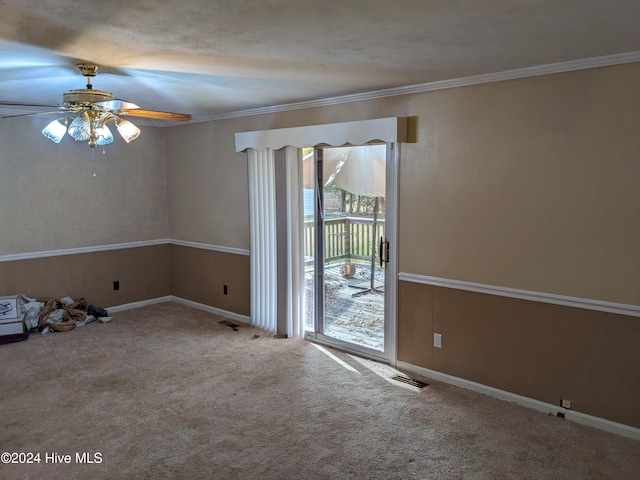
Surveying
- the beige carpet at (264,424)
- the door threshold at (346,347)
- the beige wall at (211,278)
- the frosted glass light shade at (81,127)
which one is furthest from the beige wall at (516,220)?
the frosted glass light shade at (81,127)

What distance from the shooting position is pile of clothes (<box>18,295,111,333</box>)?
4.91 metres

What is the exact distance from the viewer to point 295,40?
7.86 feet

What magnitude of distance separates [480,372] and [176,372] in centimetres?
246

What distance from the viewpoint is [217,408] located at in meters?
3.33

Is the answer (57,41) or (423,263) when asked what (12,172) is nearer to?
(57,41)

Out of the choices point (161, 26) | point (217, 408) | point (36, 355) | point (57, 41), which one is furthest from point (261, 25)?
point (36, 355)

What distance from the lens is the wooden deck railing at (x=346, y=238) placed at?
420cm

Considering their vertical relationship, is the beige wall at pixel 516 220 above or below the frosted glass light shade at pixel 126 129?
below

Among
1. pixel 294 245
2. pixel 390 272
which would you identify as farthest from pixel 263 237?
pixel 390 272

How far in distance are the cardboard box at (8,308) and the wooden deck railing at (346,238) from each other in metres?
2.97

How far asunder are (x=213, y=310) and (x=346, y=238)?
216 cm

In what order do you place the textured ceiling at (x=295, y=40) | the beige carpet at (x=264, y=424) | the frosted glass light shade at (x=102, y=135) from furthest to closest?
the frosted glass light shade at (x=102, y=135), the beige carpet at (x=264, y=424), the textured ceiling at (x=295, y=40)

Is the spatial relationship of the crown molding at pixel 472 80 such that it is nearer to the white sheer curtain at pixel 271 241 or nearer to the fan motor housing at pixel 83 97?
the white sheer curtain at pixel 271 241

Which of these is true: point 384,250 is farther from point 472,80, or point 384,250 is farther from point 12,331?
point 12,331
